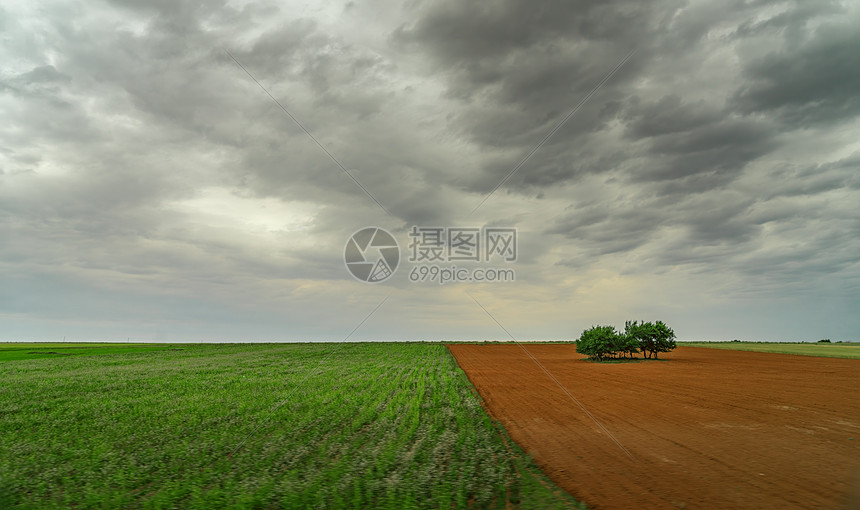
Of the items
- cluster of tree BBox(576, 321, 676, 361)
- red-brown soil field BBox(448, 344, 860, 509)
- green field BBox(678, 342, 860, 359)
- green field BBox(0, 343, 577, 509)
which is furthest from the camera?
green field BBox(678, 342, 860, 359)

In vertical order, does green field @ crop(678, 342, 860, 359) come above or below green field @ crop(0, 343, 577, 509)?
above

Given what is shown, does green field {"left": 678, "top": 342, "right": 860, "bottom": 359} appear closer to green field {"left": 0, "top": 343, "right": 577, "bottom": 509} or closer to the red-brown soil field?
the red-brown soil field

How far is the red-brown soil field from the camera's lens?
28.5 feet

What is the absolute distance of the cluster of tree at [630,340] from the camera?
165 feet

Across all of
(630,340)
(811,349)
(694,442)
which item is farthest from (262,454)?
(811,349)

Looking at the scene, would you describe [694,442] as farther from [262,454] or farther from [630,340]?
[630,340]

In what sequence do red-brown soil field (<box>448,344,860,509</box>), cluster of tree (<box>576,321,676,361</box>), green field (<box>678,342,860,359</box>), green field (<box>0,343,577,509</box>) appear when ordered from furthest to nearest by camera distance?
green field (<box>678,342,860,359</box>)
cluster of tree (<box>576,321,676,361</box>)
red-brown soil field (<box>448,344,860,509</box>)
green field (<box>0,343,577,509</box>)

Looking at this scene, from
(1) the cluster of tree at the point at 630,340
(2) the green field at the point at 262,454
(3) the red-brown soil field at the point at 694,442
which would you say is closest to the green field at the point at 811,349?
(1) the cluster of tree at the point at 630,340

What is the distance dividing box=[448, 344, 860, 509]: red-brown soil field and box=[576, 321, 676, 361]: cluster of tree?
24.5 meters

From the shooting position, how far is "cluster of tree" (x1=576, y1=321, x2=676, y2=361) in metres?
50.2

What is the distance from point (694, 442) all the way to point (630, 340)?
135ft

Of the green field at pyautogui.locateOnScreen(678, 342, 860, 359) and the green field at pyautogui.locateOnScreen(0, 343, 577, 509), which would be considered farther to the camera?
the green field at pyautogui.locateOnScreen(678, 342, 860, 359)

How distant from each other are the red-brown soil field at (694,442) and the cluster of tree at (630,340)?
2450 centimetres

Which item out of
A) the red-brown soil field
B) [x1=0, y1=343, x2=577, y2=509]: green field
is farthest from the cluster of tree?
[x1=0, y1=343, x2=577, y2=509]: green field
